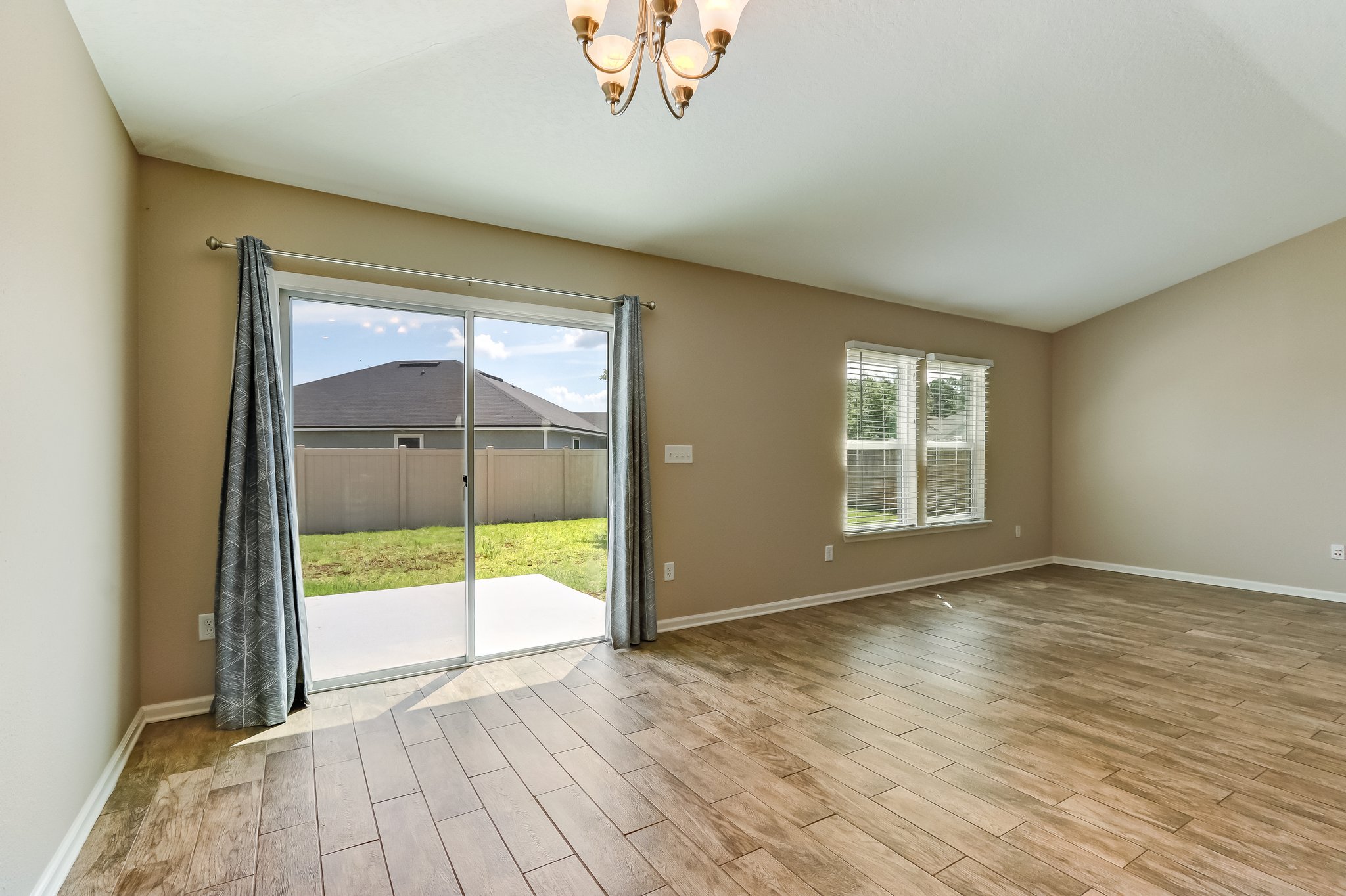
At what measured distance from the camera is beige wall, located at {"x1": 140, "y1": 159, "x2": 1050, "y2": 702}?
113 inches

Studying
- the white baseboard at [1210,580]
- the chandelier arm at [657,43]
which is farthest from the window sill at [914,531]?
the chandelier arm at [657,43]

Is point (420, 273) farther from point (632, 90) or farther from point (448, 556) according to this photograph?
point (632, 90)

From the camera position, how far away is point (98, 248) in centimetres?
230

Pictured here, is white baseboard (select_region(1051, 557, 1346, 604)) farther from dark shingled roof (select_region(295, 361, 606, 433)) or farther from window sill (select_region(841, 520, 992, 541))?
Answer: dark shingled roof (select_region(295, 361, 606, 433))

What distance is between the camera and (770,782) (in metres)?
2.33

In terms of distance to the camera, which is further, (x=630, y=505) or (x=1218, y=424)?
(x=1218, y=424)

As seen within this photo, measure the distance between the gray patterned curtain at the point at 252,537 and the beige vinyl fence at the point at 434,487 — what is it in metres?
0.30

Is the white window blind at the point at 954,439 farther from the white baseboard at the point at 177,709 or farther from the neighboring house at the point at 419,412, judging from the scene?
the white baseboard at the point at 177,709

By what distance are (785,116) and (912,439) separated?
348cm

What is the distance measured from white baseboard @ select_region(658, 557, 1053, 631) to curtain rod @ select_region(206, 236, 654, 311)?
2.06m

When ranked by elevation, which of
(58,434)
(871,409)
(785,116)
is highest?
(785,116)

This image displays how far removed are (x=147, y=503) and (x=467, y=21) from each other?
238 centimetres

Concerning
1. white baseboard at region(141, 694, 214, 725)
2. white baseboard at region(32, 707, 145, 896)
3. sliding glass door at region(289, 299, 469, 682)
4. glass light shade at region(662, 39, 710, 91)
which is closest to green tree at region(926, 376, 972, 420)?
sliding glass door at region(289, 299, 469, 682)

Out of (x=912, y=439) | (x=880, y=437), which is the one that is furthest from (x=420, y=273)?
(x=912, y=439)
